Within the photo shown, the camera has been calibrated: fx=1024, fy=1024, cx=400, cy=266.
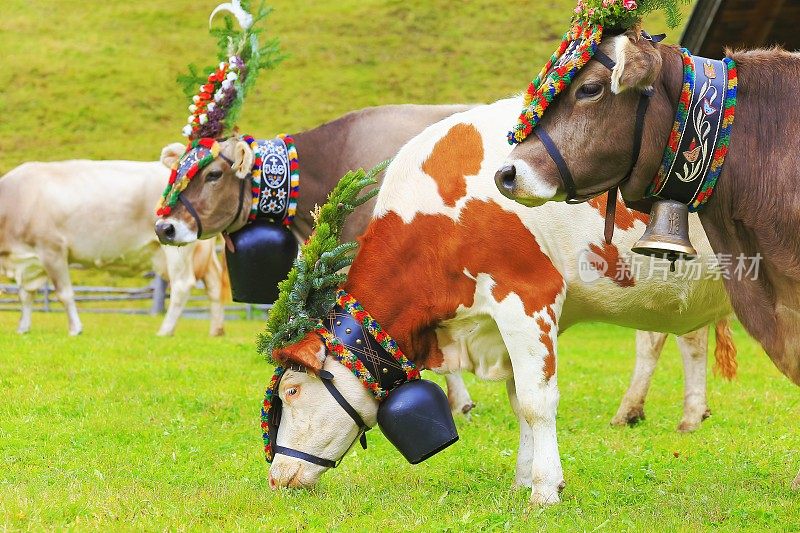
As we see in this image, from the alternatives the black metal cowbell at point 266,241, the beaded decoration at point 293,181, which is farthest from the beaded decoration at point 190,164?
the beaded decoration at point 293,181

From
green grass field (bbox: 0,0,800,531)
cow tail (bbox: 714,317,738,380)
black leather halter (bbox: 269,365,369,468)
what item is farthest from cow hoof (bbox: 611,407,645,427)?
black leather halter (bbox: 269,365,369,468)

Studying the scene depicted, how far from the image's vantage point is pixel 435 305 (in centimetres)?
543

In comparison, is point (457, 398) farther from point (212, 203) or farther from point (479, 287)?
point (479, 287)

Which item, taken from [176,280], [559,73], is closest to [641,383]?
[559,73]

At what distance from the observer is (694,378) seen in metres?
8.30

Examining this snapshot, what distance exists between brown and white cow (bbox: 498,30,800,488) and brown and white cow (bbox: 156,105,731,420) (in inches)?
150

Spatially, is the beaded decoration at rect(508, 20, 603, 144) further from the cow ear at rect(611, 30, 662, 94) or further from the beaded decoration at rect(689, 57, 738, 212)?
the beaded decoration at rect(689, 57, 738, 212)

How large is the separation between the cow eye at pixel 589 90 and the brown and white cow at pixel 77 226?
37.7 ft

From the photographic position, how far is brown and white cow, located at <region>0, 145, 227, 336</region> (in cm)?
1460

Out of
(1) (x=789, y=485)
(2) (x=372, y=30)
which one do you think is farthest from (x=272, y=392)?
(2) (x=372, y=30)

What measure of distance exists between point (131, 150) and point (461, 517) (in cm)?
3042

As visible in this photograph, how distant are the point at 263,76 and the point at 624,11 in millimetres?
36910

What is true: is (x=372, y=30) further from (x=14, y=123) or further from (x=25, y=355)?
(x=25, y=355)

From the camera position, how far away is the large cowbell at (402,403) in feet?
17.6
